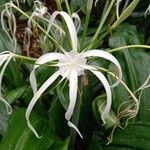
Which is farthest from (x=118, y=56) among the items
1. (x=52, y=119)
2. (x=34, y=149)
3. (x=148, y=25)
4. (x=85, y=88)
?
(x=148, y=25)

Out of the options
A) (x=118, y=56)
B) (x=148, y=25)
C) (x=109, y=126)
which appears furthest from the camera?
(x=148, y=25)

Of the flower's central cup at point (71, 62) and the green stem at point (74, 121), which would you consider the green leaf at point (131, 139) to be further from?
the flower's central cup at point (71, 62)

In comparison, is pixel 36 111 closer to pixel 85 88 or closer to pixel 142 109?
pixel 85 88

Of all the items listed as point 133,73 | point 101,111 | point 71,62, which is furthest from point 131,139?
point 71,62

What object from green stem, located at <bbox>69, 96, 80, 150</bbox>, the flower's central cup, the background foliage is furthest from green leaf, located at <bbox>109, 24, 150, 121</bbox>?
the flower's central cup

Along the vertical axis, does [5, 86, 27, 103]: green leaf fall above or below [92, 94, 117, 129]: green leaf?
above

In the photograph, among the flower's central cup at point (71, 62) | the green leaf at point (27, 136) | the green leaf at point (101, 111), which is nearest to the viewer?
the flower's central cup at point (71, 62)

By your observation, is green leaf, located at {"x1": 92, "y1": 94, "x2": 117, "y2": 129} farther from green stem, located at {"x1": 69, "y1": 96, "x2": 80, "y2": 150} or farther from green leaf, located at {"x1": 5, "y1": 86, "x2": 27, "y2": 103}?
green leaf, located at {"x1": 5, "y1": 86, "x2": 27, "y2": 103}

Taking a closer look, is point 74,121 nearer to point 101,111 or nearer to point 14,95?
point 101,111

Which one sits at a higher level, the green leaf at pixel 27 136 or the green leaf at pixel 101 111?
the green leaf at pixel 27 136

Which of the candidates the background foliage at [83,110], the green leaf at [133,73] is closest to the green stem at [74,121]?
the background foliage at [83,110]

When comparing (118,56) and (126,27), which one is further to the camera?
(126,27)
